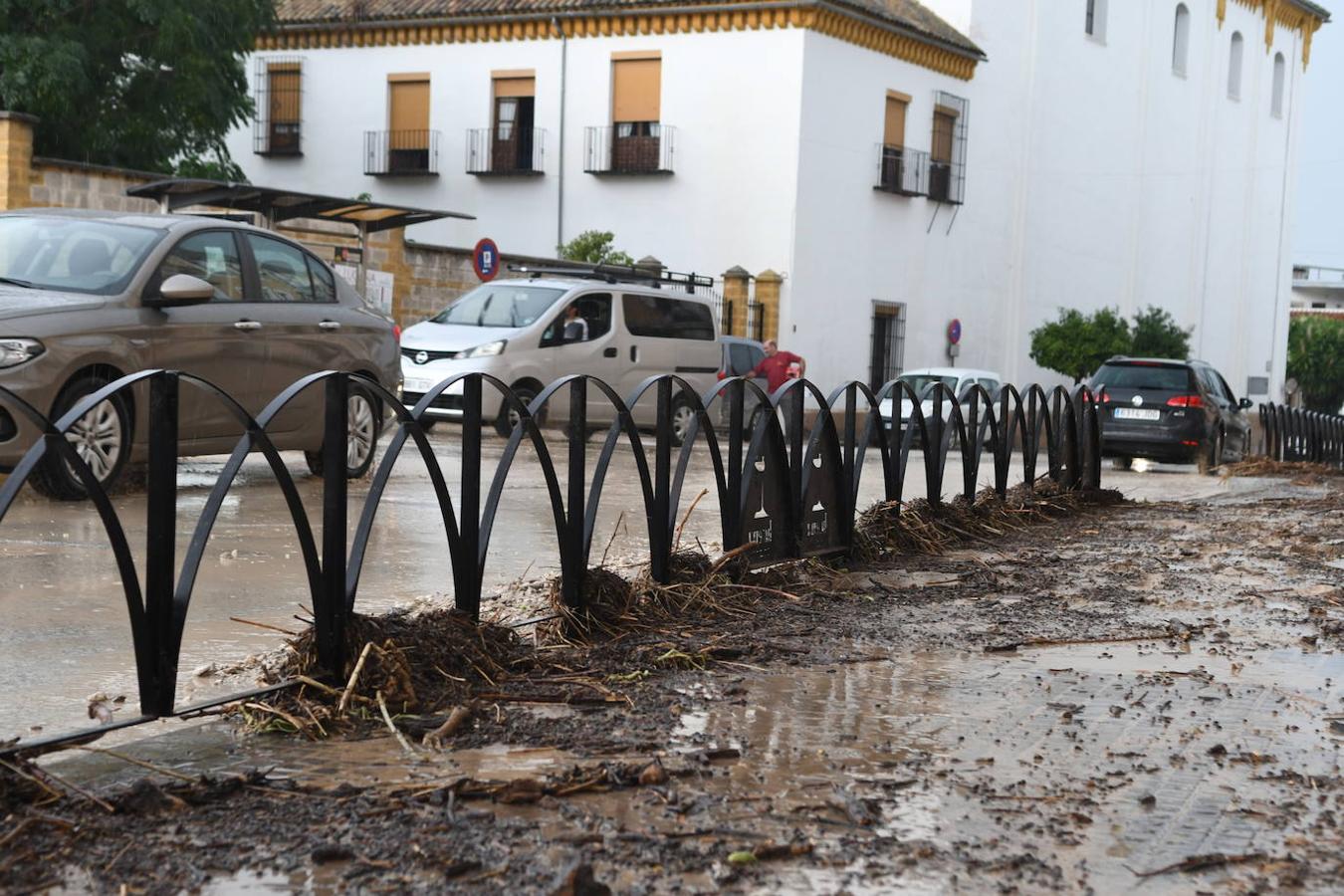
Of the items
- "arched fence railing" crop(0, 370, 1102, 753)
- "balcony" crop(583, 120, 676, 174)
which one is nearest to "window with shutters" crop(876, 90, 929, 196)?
"balcony" crop(583, 120, 676, 174)

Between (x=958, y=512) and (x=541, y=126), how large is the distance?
25141 millimetres

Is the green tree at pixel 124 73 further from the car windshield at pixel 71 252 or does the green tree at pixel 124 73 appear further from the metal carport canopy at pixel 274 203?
the car windshield at pixel 71 252

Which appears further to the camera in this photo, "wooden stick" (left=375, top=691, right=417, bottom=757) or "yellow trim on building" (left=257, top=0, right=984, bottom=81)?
"yellow trim on building" (left=257, top=0, right=984, bottom=81)

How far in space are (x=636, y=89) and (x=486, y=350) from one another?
51.8 feet

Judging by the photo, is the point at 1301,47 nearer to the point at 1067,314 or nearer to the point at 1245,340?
the point at 1245,340

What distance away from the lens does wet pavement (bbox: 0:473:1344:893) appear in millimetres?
3904

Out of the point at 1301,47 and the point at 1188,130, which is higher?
the point at 1301,47

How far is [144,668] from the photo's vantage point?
477 cm

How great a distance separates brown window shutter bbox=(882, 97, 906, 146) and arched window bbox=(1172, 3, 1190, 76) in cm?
1380

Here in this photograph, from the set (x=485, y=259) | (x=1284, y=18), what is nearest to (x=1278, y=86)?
(x=1284, y=18)

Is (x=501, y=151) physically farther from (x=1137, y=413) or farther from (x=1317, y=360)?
(x=1317, y=360)

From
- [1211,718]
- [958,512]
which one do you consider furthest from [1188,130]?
[1211,718]

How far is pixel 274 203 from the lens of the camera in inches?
818

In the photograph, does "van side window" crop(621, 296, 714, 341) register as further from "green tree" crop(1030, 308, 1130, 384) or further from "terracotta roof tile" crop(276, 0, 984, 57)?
"green tree" crop(1030, 308, 1130, 384)
